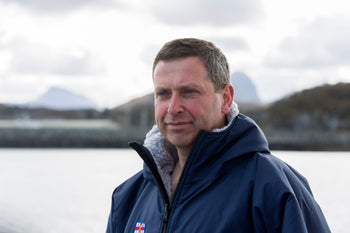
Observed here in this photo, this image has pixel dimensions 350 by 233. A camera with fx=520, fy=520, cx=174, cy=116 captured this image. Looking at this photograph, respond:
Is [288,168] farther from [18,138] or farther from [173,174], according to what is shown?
[18,138]

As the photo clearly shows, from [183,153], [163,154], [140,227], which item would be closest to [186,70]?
[183,153]

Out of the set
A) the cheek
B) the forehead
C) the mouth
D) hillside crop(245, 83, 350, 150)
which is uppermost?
the forehead

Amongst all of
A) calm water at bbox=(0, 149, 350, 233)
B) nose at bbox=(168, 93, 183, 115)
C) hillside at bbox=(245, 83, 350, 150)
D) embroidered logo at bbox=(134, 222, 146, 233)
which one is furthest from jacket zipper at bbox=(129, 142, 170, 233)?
hillside at bbox=(245, 83, 350, 150)

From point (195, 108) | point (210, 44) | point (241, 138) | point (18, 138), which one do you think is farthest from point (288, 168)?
point (18, 138)

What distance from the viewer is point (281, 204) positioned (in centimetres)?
130

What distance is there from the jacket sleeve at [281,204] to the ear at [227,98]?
22 centimetres

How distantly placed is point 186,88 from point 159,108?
125 mm

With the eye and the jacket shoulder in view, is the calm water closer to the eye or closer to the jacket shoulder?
the jacket shoulder

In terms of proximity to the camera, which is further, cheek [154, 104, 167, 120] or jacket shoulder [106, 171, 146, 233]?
jacket shoulder [106, 171, 146, 233]

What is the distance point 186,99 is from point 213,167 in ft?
0.68

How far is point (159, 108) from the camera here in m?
1.54

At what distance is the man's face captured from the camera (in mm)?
1455

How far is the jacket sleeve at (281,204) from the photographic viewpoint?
128 centimetres

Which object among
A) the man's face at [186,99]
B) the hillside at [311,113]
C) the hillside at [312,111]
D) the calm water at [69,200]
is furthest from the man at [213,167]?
the hillside at [312,111]
